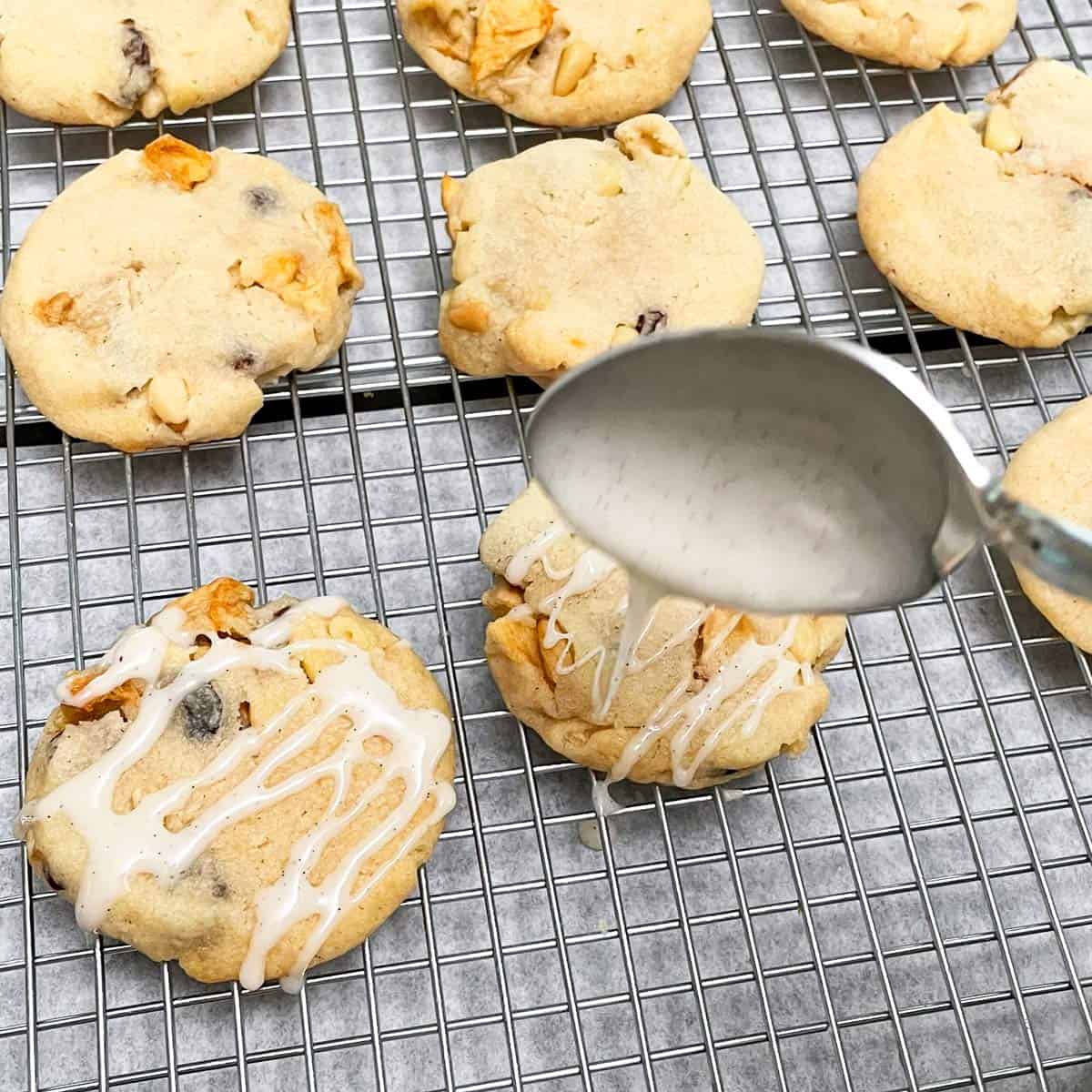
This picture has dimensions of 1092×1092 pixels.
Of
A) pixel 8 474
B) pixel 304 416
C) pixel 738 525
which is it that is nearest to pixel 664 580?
pixel 738 525

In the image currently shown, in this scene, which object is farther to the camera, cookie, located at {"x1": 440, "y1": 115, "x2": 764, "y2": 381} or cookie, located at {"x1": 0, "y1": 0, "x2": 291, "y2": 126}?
cookie, located at {"x1": 0, "y1": 0, "x2": 291, "y2": 126}

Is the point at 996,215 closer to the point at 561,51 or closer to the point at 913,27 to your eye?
the point at 913,27

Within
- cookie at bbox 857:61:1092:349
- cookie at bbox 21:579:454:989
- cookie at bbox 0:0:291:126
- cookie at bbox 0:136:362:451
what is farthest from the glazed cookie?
cookie at bbox 0:0:291:126

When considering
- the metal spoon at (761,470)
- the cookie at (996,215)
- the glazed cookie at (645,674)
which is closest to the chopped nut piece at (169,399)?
the glazed cookie at (645,674)

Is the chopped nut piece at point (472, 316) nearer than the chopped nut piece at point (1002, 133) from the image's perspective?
Yes

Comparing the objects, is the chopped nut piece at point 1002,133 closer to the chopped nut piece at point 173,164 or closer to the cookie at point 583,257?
the cookie at point 583,257

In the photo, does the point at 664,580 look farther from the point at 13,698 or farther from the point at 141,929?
the point at 13,698

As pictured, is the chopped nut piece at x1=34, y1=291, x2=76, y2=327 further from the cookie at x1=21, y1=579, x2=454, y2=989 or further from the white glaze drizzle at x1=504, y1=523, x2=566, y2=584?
the white glaze drizzle at x1=504, y1=523, x2=566, y2=584
